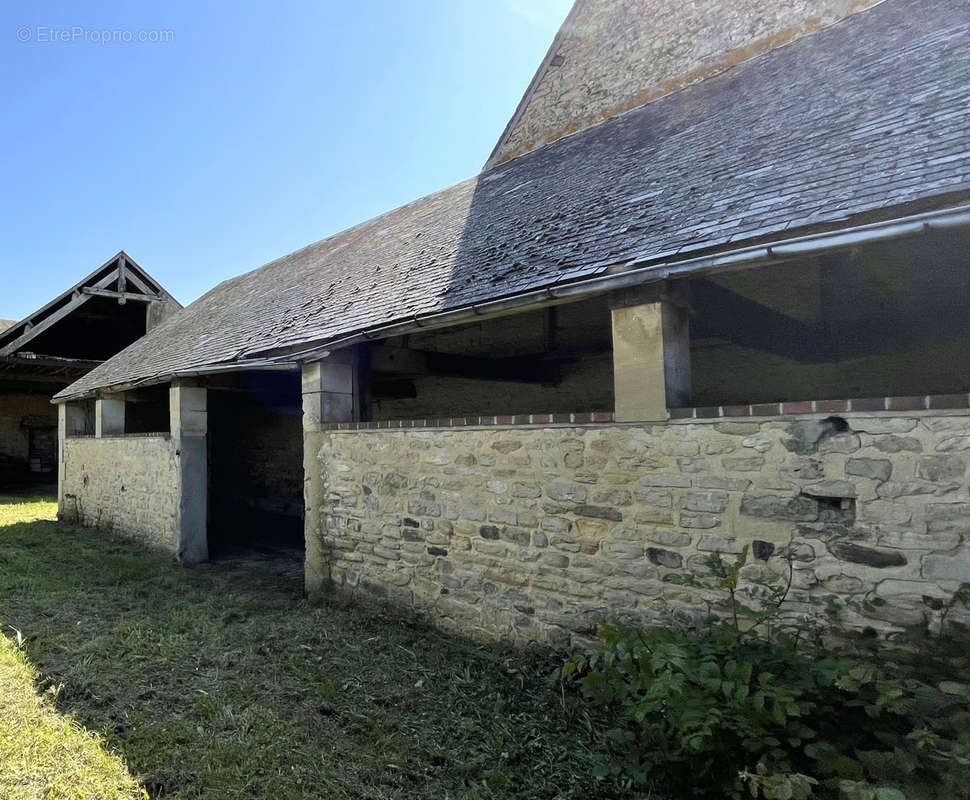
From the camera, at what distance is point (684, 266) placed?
3273 mm

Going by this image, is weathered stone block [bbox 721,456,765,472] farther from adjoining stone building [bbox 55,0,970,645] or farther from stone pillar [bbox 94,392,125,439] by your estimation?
stone pillar [bbox 94,392,125,439]

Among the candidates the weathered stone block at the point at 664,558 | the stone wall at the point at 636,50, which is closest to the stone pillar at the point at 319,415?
the weathered stone block at the point at 664,558

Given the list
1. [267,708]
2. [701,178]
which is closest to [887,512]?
[701,178]

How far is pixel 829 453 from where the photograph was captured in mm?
2871

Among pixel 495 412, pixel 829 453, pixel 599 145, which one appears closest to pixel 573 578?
pixel 829 453

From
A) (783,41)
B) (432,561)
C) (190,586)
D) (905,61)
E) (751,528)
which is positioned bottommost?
(190,586)

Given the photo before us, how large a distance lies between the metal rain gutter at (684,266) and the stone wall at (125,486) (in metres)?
4.52

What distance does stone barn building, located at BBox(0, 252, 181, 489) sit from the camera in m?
15.5

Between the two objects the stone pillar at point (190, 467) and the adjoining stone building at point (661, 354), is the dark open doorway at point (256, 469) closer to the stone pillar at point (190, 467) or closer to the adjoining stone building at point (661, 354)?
the stone pillar at point (190, 467)

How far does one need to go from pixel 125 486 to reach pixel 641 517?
8804mm

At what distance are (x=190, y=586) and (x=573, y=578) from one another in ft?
15.4

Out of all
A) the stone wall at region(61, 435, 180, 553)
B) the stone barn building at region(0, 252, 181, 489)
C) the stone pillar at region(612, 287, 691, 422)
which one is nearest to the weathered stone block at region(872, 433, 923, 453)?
the stone pillar at region(612, 287, 691, 422)

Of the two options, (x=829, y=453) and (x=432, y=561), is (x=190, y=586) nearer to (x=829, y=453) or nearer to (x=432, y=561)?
(x=432, y=561)

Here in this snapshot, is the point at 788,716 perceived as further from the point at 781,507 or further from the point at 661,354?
the point at 661,354
